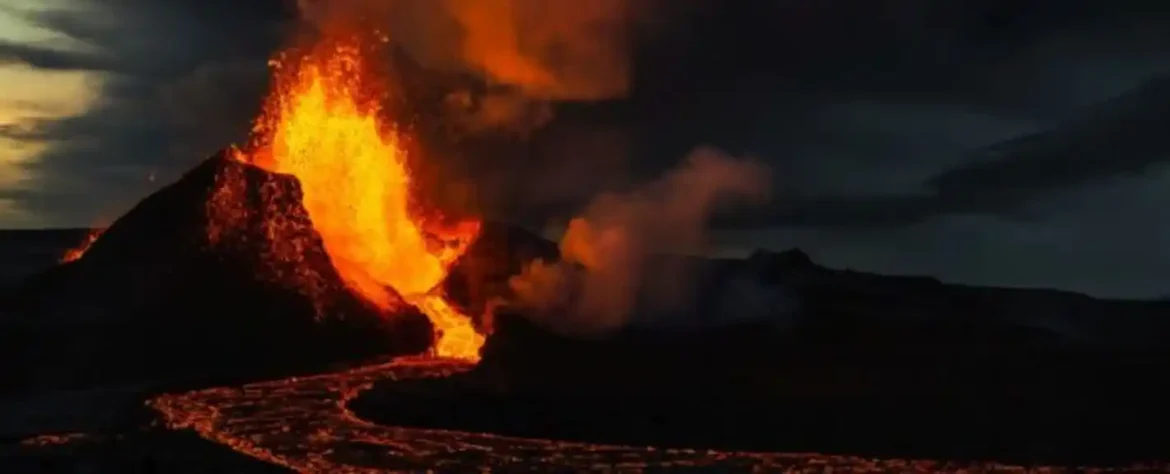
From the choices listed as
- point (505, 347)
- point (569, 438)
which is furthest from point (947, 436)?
point (505, 347)

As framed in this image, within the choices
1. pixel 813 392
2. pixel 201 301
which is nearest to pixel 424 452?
pixel 813 392

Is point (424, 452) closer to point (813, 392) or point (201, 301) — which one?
point (813, 392)

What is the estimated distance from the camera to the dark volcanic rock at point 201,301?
5391 cm

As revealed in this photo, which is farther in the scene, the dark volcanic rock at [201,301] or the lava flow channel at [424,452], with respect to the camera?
the dark volcanic rock at [201,301]

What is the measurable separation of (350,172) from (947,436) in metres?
35.1

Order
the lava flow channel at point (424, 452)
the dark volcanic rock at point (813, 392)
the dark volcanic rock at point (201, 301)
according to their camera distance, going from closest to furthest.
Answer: the lava flow channel at point (424, 452), the dark volcanic rock at point (813, 392), the dark volcanic rock at point (201, 301)

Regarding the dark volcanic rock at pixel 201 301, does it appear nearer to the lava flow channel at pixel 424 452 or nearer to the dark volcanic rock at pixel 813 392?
the dark volcanic rock at pixel 813 392

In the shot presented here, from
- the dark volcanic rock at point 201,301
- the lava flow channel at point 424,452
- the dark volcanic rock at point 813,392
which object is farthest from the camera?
the dark volcanic rock at point 201,301

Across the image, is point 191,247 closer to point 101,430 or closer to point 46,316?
point 46,316

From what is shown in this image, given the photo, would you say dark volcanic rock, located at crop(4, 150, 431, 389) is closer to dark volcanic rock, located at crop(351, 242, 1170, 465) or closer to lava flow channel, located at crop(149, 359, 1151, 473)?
dark volcanic rock, located at crop(351, 242, 1170, 465)

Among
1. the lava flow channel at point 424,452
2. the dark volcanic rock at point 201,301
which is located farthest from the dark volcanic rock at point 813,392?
the dark volcanic rock at point 201,301

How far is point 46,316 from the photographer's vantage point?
57.0m

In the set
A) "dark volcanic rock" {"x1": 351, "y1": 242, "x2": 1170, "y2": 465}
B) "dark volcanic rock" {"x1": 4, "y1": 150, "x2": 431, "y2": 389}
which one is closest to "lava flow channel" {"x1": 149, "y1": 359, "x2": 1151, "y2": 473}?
"dark volcanic rock" {"x1": 351, "y1": 242, "x2": 1170, "y2": 465}

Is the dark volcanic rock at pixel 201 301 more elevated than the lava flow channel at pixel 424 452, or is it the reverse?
the dark volcanic rock at pixel 201 301
